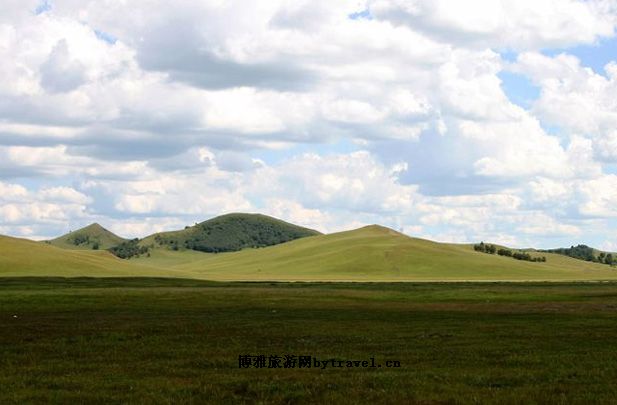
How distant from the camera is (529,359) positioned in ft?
106

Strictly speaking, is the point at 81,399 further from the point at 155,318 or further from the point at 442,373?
the point at 155,318

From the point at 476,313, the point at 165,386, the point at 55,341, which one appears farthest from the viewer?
the point at 476,313

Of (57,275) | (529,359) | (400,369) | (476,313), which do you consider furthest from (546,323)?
(57,275)

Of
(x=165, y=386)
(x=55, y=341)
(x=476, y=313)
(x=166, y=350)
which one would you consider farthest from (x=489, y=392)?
(x=476, y=313)

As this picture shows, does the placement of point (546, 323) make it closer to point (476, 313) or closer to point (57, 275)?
point (476, 313)

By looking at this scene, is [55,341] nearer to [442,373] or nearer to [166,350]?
[166,350]

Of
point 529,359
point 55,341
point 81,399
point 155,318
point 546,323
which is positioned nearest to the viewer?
point 81,399

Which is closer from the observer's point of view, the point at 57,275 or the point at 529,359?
the point at 529,359

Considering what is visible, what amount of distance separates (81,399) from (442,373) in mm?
12521

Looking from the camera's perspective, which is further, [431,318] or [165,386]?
[431,318]

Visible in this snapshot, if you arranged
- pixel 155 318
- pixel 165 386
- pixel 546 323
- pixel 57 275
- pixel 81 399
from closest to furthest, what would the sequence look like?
pixel 81 399
pixel 165 386
pixel 546 323
pixel 155 318
pixel 57 275

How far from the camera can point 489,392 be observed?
969 inches

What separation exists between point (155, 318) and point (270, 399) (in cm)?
3611

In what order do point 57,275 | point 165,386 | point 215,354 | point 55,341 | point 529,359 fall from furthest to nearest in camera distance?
point 57,275
point 55,341
point 215,354
point 529,359
point 165,386
